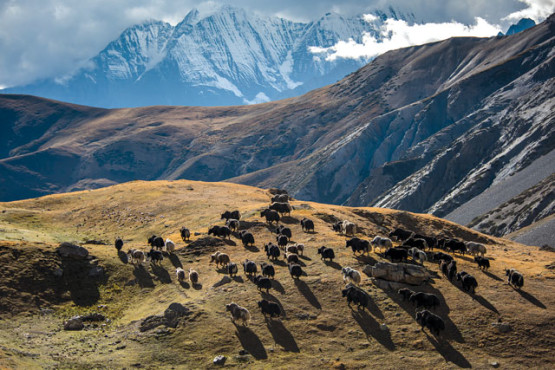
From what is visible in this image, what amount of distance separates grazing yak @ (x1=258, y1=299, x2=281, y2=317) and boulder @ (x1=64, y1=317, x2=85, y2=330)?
1185 cm

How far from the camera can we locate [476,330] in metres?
28.9

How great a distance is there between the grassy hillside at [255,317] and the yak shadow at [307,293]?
0.14 m

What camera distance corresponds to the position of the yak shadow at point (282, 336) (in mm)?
27516

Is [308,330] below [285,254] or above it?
below

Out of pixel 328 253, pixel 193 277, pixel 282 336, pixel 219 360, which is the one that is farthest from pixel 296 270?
pixel 219 360

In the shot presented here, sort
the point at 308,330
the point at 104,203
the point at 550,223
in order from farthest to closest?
the point at 550,223, the point at 104,203, the point at 308,330

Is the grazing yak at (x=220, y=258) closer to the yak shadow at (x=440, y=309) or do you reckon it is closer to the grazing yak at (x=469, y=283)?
the yak shadow at (x=440, y=309)

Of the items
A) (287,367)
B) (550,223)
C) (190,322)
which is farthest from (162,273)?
(550,223)

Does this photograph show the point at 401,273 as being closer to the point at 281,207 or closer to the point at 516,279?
the point at 516,279

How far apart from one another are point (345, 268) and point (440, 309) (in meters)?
7.07

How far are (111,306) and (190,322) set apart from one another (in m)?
7.94

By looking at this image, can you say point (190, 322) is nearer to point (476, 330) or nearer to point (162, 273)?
point (162, 273)

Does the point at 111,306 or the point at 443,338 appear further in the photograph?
the point at 111,306

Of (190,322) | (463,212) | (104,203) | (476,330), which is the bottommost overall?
(463,212)
